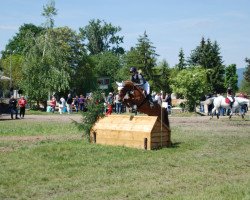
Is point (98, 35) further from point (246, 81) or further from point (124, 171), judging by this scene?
point (124, 171)

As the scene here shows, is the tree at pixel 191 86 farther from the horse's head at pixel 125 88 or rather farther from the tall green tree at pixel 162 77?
the tall green tree at pixel 162 77

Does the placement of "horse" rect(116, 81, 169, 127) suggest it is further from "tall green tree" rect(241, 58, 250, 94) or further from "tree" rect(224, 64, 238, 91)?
"tree" rect(224, 64, 238, 91)

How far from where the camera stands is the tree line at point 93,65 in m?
46.6

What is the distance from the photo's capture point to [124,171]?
11.1m

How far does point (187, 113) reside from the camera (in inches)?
1581

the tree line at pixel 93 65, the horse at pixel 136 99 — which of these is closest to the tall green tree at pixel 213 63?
the tree line at pixel 93 65

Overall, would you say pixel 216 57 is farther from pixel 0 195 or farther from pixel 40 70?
pixel 0 195

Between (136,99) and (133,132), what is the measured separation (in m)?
1.94

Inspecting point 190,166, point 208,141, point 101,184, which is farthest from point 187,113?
point 101,184

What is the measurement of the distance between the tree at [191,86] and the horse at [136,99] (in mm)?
22745

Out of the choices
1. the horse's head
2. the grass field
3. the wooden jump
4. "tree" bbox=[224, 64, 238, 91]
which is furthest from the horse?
"tree" bbox=[224, 64, 238, 91]

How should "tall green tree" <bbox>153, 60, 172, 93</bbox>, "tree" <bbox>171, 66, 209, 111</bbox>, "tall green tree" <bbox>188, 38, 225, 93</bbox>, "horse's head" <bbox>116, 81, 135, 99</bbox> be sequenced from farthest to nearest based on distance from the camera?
"tall green tree" <bbox>188, 38, 225, 93</bbox> < "tall green tree" <bbox>153, 60, 172, 93</bbox> < "tree" <bbox>171, 66, 209, 111</bbox> < "horse's head" <bbox>116, 81, 135, 99</bbox>

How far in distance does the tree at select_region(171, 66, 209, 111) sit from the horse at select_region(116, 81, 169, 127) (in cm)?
2275

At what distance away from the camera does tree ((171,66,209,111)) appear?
131 feet
